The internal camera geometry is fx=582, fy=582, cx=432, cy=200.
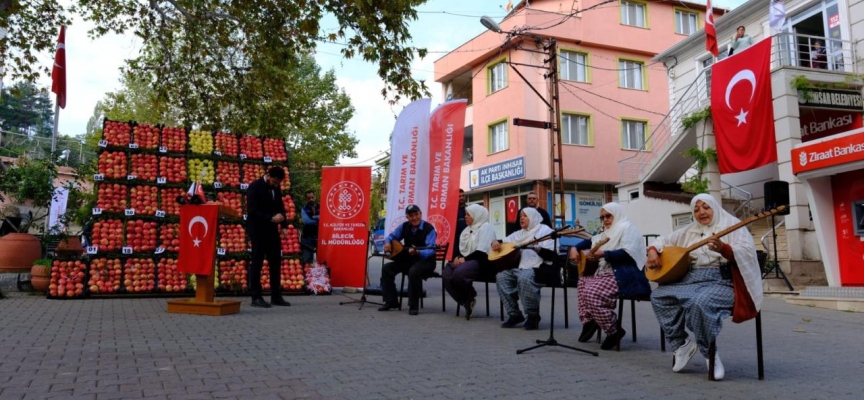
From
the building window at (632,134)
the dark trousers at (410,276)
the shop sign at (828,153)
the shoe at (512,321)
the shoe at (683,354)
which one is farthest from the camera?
the building window at (632,134)

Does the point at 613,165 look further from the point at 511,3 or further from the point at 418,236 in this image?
the point at 418,236

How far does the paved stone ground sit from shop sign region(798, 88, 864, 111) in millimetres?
7627

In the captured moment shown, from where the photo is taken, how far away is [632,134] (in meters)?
27.8

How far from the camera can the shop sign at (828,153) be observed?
10.2m

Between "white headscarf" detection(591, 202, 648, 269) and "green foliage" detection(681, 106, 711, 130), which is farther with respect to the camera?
"green foliage" detection(681, 106, 711, 130)

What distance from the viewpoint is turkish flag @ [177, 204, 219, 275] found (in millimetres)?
7625

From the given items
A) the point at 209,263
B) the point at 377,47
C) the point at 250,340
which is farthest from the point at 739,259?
the point at 377,47

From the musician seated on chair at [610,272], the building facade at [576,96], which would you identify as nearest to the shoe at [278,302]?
the musician seated on chair at [610,272]

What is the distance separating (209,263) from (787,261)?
11.3 metres

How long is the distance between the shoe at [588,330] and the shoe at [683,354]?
133 cm

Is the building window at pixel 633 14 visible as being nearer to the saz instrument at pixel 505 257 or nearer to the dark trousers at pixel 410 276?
the dark trousers at pixel 410 276

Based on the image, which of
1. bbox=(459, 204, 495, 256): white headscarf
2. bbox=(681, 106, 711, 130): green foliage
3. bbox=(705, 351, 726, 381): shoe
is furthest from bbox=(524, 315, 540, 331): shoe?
bbox=(681, 106, 711, 130): green foliage

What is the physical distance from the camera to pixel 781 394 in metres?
3.93

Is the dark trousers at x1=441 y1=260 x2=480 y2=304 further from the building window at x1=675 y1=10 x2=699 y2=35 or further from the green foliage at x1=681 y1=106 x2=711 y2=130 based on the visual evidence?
the building window at x1=675 y1=10 x2=699 y2=35
